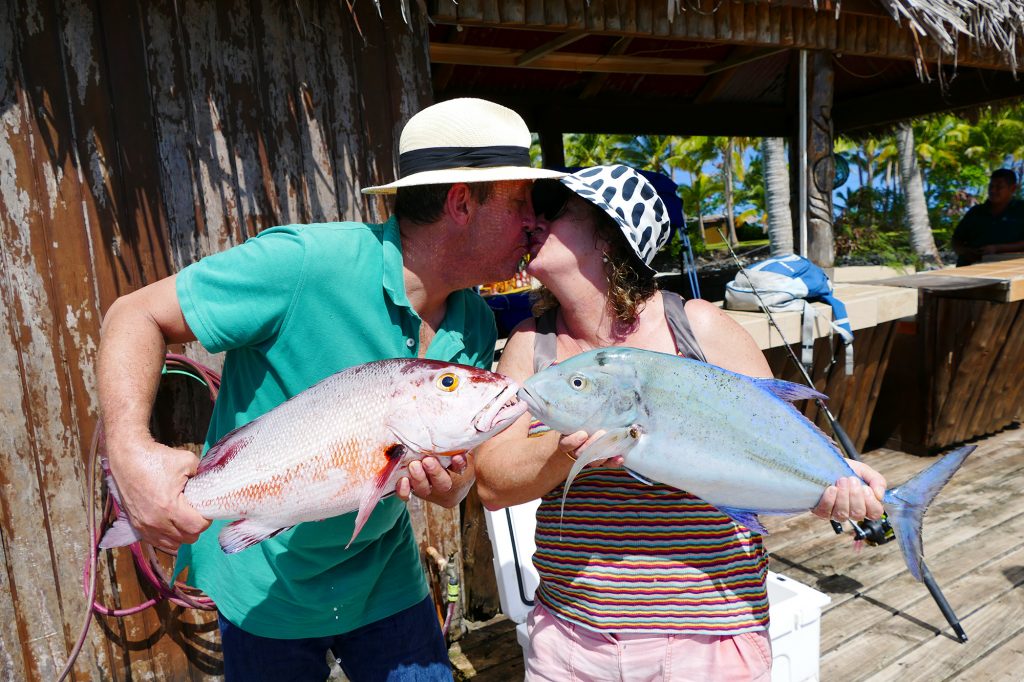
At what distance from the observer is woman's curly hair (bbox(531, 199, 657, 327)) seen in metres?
1.91

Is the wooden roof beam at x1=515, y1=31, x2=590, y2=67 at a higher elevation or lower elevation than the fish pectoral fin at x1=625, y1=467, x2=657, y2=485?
higher

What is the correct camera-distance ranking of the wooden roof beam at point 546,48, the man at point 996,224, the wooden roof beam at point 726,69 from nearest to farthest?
the wooden roof beam at point 546,48 → the wooden roof beam at point 726,69 → the man at point 996,224

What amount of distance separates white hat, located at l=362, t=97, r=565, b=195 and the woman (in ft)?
0.46

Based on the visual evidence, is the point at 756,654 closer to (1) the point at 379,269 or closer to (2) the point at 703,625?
(2) the point at 703,625

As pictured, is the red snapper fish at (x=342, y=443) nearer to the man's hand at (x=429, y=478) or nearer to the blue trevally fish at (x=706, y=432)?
the man's hand at (x=429, y=478)

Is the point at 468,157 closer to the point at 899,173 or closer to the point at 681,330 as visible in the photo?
the point at 681,330

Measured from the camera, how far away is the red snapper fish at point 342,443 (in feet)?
5.14

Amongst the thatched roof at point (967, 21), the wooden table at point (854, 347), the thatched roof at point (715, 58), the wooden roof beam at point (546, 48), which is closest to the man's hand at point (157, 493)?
the thatched roof at point (715, 58)

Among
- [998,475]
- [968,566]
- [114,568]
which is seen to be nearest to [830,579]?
[968,566]

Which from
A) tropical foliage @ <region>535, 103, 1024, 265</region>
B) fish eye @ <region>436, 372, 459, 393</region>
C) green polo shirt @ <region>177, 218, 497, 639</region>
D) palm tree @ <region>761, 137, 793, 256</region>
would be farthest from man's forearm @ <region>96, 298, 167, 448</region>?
tropical foliage @ <region>535, 103, 1024, 265</region>

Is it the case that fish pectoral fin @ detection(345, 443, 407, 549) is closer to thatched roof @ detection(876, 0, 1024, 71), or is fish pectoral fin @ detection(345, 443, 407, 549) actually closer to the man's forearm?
the man's forearm

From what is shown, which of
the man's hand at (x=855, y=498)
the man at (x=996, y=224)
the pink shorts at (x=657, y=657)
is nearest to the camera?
the man's hand at (x=855, y=498)

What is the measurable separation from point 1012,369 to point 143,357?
7.40m

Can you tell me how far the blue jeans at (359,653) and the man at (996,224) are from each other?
310 inches
